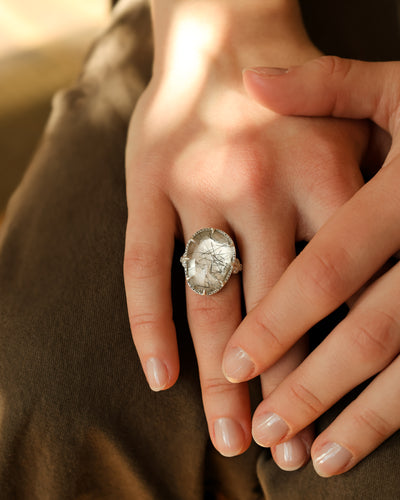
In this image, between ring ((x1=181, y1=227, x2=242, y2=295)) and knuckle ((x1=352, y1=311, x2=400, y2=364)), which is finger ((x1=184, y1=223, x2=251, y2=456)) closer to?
ring ((x1=181, y1=227, x2=242, y2=295))

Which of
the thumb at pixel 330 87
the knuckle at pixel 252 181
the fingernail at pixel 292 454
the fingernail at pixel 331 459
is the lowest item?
the fingernail at pixel 292 454

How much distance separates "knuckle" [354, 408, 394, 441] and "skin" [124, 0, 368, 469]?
9cm

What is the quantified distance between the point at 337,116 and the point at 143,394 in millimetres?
521

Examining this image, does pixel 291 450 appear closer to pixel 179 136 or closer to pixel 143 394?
pixel 143 394

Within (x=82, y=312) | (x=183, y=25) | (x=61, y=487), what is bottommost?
(x=61, y=487)

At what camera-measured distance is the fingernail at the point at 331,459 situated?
0.60 metres

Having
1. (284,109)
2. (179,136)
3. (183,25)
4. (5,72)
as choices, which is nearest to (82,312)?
(179,136)

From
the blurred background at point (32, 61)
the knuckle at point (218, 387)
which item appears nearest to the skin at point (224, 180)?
the knuckle at point (218, 387)

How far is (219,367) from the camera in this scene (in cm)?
65

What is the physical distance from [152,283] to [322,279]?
0.78ft

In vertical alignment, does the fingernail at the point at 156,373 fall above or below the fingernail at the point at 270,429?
Result: above

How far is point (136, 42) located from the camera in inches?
40.4

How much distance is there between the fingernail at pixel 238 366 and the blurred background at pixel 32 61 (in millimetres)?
1425

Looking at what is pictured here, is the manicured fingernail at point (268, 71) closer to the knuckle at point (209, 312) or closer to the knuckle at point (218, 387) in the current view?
the knuckle at point (209, 312)
